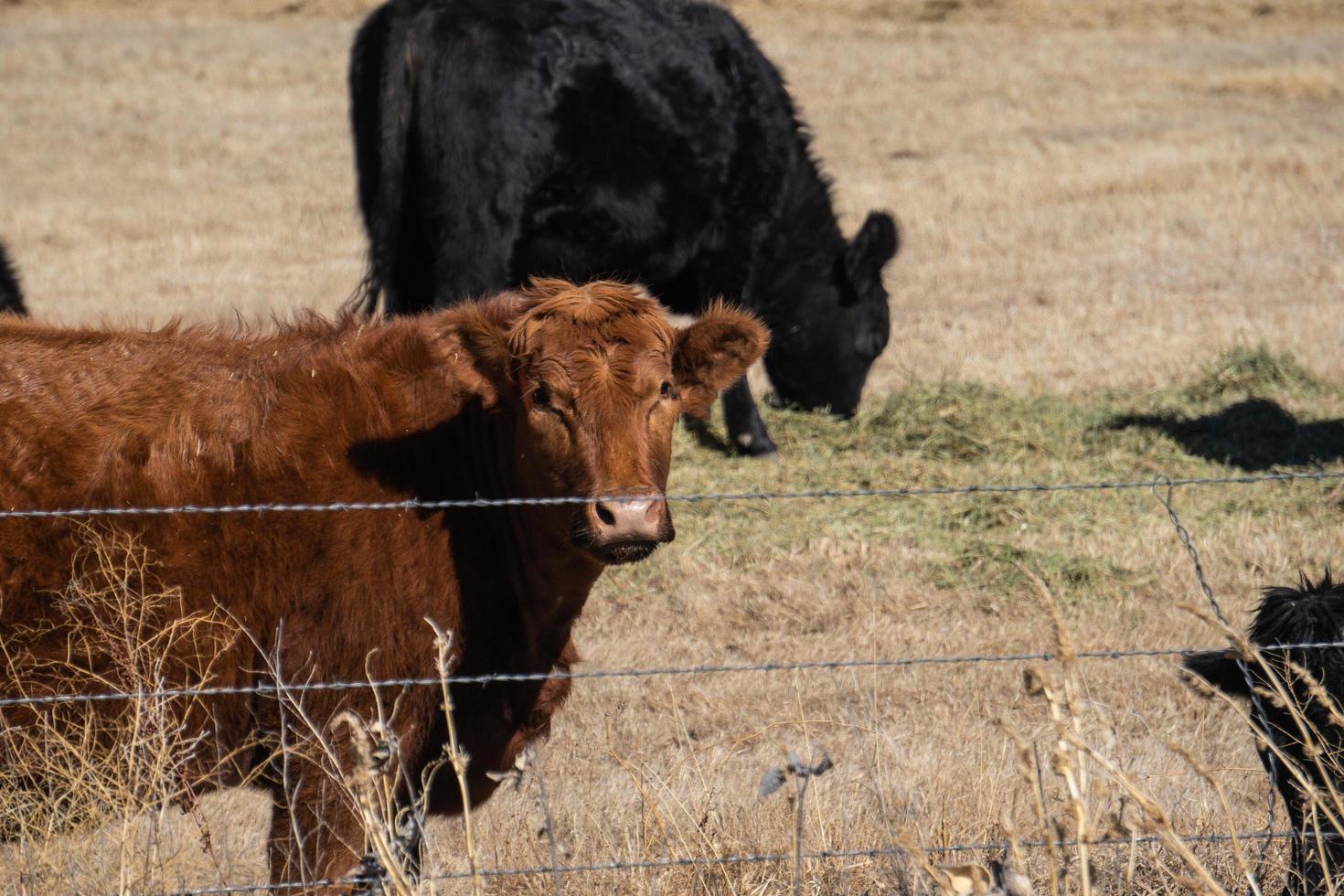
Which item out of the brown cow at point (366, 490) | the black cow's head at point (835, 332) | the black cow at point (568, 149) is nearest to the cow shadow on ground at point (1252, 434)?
the black cow's head at point (835, 332)

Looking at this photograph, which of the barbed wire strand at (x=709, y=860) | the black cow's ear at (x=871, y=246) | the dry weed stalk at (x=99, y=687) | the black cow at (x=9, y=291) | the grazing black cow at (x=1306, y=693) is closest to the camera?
the barbed wire strand at (x=709, y=860)

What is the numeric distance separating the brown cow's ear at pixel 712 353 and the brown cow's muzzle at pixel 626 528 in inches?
25.4

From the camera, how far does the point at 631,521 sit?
3771 mm

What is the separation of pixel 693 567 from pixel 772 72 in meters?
3.87

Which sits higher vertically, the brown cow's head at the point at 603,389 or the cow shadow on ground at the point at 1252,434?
the brown cow's head at the point at 603,389

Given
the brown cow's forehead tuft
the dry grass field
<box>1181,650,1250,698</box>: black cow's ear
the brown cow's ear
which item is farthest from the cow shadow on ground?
the brown cow's forehead tuft

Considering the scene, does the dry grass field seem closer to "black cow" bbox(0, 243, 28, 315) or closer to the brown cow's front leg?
the brown cow's front leg

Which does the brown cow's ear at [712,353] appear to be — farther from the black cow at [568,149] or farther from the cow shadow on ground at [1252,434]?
the cow shadow on ground at [1252,434]

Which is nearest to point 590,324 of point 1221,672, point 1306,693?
point 1221,672

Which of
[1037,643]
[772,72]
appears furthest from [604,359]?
[772,72]

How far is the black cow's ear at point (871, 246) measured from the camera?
991 cm

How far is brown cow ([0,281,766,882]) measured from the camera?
3924 mm

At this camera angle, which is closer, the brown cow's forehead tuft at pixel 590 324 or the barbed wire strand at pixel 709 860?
the barbed wire strand at pixel 709 860

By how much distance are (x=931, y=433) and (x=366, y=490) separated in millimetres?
5743
